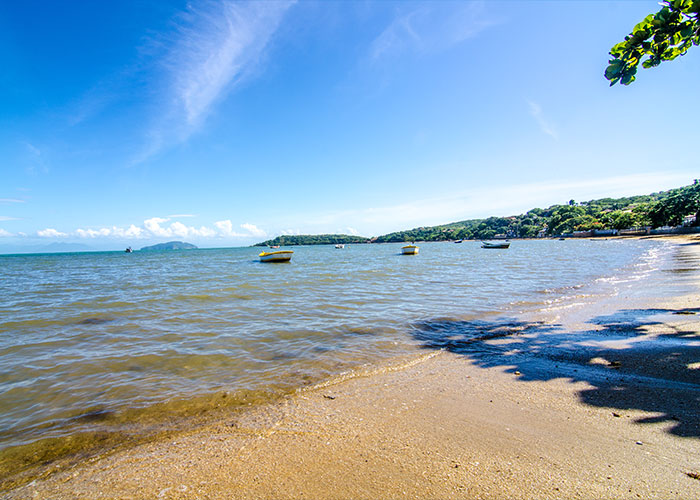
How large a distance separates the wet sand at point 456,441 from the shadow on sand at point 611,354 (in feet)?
0.10

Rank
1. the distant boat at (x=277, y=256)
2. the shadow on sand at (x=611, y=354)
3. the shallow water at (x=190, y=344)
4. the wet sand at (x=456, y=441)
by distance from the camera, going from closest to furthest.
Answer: the wet sand at (x=456, y=441)
the shadow on sand at (x=611, y=354)
the shallow water at (x=190, y=344)
the distant boat at (x=277, y=256)

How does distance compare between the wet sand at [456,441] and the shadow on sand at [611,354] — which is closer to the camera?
the wet sand at [456,441]

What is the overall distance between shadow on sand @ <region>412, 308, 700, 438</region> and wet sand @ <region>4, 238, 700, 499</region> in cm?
3

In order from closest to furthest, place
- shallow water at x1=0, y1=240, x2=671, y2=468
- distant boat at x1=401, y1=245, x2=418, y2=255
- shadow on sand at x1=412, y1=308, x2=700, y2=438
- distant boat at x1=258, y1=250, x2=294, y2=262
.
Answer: shadow on sand at x1=412, y1=308, x2=700, y2=438, shallow water at x1=0, y1=240, x2=671, y2=468, distant boat at x1=258, y1=250, x2=294, y2=262, distant boat at x1=401, y1=245, x2=418, y2=255

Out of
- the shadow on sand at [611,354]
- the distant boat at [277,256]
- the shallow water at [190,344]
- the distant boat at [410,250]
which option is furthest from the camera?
the distant boat at [410,250]

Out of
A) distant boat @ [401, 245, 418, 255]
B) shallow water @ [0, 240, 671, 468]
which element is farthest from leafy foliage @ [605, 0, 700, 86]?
distant boat @ [401, 245, 418, 255]

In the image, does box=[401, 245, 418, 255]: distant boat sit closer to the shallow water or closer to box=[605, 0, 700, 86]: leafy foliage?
the shallow water

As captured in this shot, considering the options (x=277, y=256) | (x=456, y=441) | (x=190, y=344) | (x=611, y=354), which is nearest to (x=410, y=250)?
(x=277, y=256)

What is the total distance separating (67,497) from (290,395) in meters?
2.76

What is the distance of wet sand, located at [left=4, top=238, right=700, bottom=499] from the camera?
2.68 meters

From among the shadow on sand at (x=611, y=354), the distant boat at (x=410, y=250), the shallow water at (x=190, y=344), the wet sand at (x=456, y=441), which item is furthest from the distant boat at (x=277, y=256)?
the wet sand at (x=456, y=441)

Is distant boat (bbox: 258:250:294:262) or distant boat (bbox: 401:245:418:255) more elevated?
distant boat (bbox: 258:250:294:262)

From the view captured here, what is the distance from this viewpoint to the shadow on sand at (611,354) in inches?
153

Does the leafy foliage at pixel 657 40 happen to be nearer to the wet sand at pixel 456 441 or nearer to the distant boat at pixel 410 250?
the wet sand at pixel 456 441
